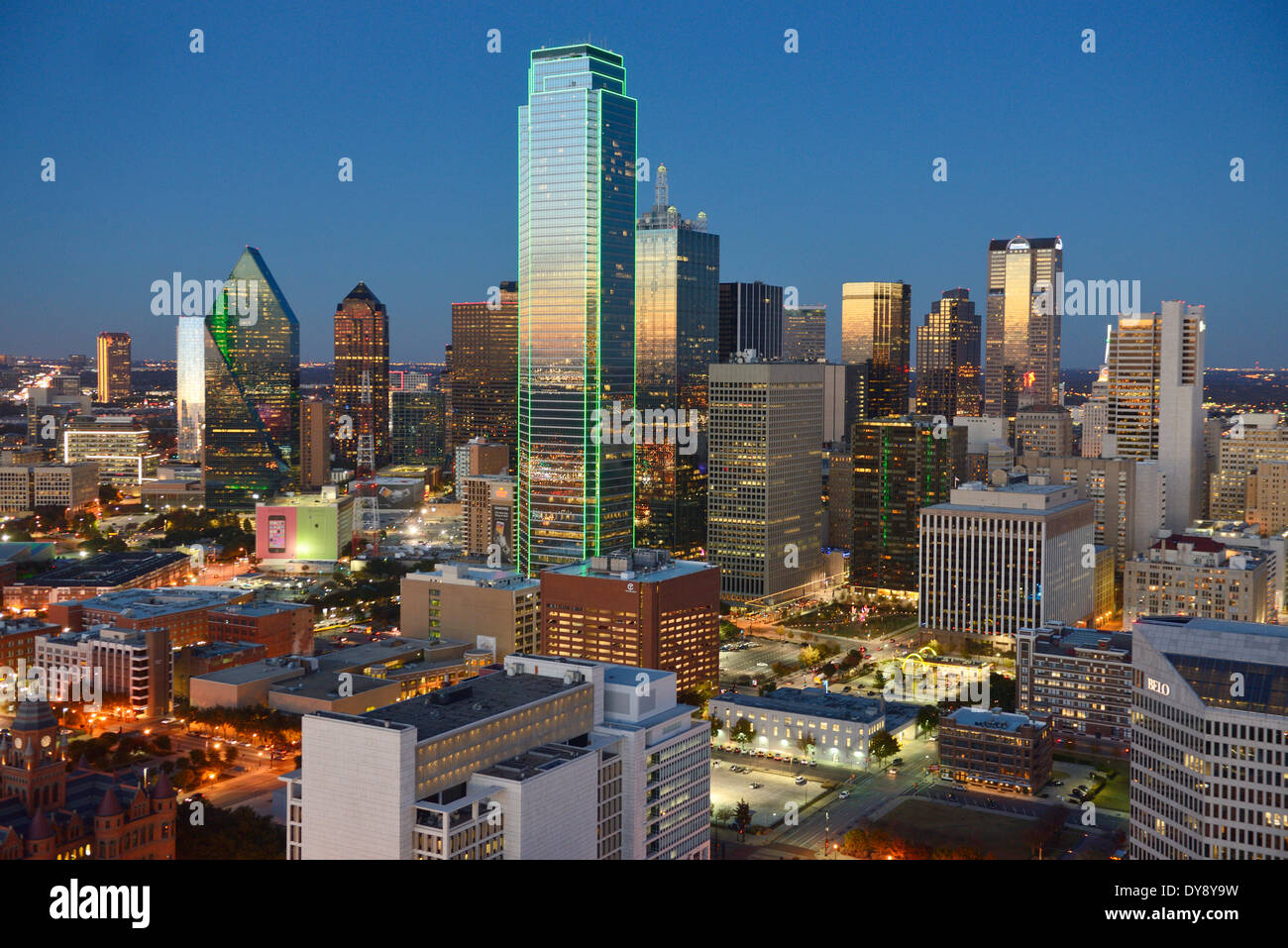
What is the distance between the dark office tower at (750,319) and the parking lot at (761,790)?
40001 mm

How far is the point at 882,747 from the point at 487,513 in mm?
28909

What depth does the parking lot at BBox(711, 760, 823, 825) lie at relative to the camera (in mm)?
24312

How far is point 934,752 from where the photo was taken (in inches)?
1118

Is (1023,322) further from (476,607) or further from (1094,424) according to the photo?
(476,607)

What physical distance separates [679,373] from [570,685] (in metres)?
42.6

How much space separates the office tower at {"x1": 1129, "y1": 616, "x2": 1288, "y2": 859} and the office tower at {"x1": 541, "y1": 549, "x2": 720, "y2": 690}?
13.8m

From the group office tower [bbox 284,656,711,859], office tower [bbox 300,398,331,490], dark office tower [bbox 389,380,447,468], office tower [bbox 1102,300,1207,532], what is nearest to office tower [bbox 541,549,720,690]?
office tower [bbox 284,656,711,859]

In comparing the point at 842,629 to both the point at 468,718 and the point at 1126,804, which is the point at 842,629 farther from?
the point at 468,718

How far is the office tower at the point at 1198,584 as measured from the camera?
35500 mm

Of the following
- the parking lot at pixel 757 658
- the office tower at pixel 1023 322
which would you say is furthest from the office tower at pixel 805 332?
the parking lot at pixel 757 658

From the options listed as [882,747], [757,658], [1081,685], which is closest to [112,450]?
[757,658]

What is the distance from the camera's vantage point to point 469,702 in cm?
1795

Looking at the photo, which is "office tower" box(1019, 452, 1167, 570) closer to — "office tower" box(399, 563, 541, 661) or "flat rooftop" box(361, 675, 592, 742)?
"office tower" box(399, 563, 541, 661)
